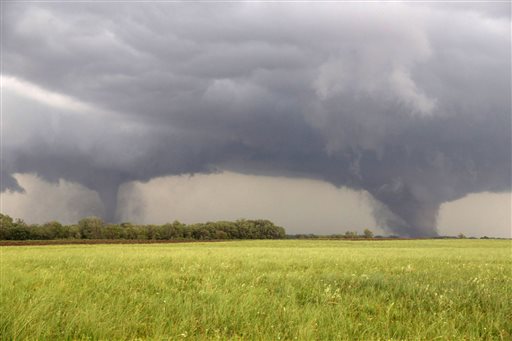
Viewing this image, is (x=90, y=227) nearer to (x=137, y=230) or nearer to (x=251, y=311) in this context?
(x=137, y=230)

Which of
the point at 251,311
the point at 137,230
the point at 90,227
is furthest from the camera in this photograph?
the point at 137,230

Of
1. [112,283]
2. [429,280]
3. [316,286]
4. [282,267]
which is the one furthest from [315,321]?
[282,267]

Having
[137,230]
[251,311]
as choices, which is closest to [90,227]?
[137,230]

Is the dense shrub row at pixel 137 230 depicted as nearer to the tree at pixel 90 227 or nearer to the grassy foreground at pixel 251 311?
the tree at pixel 90 227

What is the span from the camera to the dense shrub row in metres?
103

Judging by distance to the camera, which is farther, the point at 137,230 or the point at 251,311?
the point at 137,230

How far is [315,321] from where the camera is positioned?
22.1ft

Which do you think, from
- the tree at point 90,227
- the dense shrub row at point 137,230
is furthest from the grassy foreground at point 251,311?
the tree at point 90,227

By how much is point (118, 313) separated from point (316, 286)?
4.75 meters

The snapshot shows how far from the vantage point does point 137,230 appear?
122m

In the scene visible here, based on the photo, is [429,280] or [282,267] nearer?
[429,280]

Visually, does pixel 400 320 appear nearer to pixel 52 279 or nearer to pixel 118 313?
pixel 118 313

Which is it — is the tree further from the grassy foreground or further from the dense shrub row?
the grassy foreground

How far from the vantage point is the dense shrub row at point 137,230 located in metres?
103
